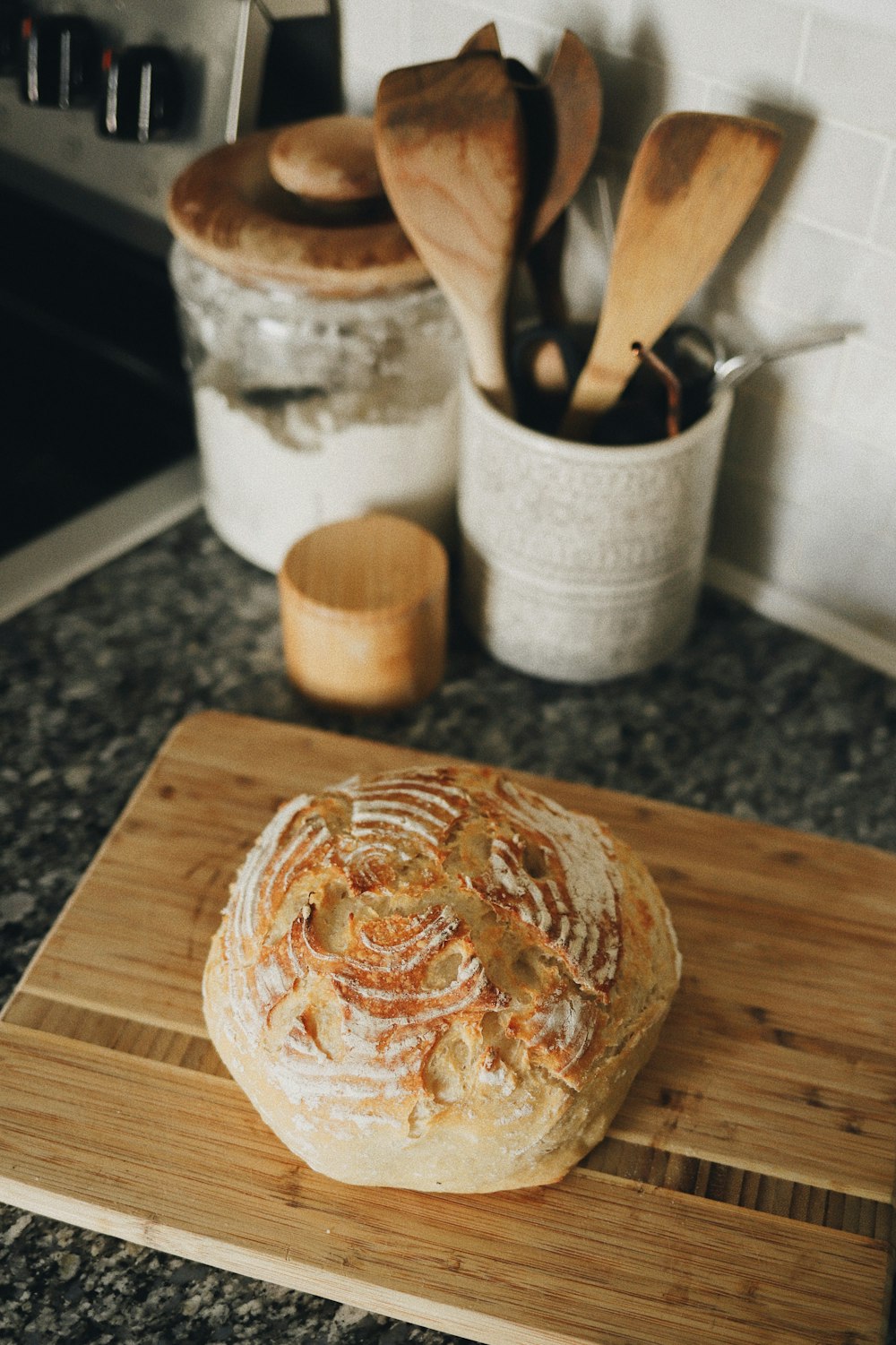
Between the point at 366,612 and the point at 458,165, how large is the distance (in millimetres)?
307

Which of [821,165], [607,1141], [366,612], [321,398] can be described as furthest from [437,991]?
[821,165]

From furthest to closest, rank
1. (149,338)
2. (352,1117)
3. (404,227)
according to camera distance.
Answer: (149,338), (404,227), (352,1117)

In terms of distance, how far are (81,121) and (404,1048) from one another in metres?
0.79

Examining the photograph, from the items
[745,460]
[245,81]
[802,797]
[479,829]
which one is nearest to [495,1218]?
[479,829]

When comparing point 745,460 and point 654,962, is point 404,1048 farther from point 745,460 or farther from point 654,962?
point 745,460

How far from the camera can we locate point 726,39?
30.2 inches

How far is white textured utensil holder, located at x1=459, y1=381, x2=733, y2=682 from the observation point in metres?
0.80

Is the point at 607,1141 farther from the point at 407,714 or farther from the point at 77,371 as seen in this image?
the point at 77,371

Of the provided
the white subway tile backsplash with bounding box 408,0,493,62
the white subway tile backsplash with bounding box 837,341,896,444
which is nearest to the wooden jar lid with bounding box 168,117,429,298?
the white subway tile backsplash with bounding box 408,0,493,62

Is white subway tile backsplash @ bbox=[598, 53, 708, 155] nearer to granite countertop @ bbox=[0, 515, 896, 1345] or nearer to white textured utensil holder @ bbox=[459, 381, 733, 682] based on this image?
white textured utensil holder @ bbox=[459, 381, 733, 682]

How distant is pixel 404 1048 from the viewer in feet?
1.94

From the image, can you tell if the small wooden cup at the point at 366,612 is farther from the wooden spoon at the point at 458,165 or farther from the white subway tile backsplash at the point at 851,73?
the white subway tile backsplash at the point at 851,73

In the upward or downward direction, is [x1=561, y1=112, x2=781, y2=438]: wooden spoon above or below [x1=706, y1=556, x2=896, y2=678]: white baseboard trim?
above

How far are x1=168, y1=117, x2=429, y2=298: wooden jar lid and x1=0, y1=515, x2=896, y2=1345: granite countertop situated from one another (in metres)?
0.31
